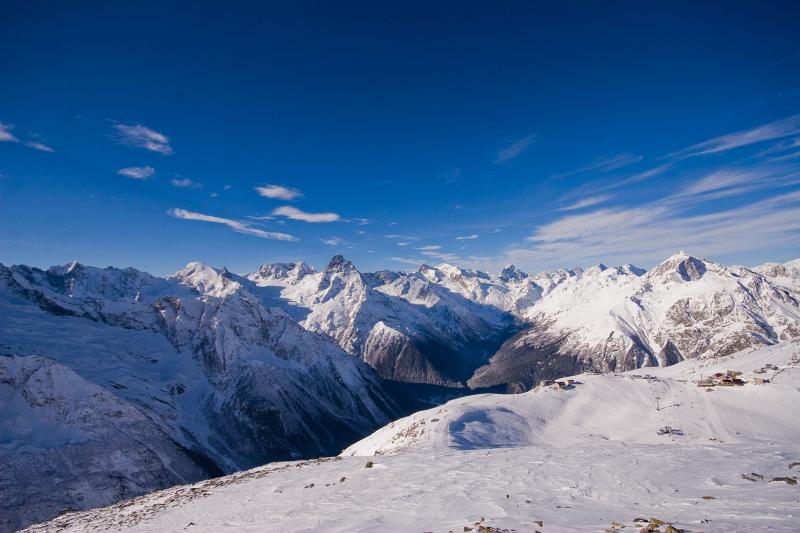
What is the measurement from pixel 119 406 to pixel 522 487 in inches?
4817

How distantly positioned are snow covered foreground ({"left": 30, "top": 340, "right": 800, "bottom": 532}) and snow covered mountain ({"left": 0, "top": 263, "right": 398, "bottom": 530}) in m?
56.5

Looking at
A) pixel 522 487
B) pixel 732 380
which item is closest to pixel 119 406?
pixel 522 487

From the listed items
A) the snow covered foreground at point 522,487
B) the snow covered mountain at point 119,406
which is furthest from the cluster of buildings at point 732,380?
the snow covered mountain at point 119,406

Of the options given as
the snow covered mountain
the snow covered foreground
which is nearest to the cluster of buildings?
the snow covered foreground

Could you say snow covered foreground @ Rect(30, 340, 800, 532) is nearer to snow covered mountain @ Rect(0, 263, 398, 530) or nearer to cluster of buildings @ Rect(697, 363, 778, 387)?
cluster of buildings @ Rect(697, 363, 778, 387)

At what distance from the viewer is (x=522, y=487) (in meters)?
27.6

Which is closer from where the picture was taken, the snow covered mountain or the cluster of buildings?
the cluster of buildings

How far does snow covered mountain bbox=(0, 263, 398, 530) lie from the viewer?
87812 millimetres

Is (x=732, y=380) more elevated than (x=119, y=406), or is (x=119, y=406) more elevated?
(x=732, y=380)

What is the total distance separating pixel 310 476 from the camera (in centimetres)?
3856

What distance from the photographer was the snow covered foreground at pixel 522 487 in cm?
2075

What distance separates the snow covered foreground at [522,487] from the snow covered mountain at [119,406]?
185 feet

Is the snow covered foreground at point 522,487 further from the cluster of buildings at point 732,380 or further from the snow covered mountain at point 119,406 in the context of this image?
the snow covered mountain at point 119,406

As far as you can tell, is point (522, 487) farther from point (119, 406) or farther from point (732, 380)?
point (119, 406)
